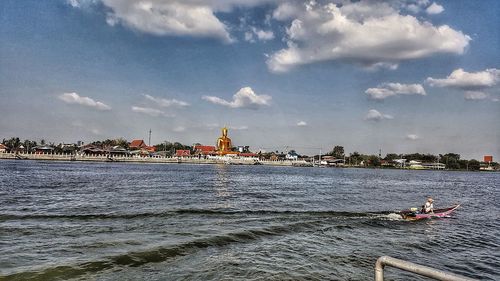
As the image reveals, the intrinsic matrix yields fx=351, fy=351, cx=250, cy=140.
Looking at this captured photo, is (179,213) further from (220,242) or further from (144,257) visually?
(144,257)

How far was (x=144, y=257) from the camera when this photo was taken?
47.8ft

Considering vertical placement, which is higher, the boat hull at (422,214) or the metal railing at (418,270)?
the metal railing at (418,270)

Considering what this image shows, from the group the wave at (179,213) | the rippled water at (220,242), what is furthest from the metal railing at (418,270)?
the wave at (179,213)

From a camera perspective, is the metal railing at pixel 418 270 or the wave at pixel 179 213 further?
the wave at pixel 179 213

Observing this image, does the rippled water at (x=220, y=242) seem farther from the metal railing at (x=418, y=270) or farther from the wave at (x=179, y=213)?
the metal railing at (x=418, y=270)

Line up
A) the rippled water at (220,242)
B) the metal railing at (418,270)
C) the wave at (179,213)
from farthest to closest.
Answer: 1. the wave at (179,213)
2. the rippled water at (220,242)
3. the metal railing at (418,270)

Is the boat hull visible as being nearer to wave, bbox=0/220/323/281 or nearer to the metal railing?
wave, bbox=0/220/323/281

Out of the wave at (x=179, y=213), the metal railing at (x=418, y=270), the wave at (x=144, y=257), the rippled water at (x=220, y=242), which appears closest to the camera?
the metal railing at (x=418, y=270)

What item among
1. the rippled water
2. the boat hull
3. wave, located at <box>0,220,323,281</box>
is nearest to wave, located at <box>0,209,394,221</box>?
the rippled water

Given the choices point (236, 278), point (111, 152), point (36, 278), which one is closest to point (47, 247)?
point (36, 278)

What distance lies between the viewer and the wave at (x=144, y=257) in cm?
1220

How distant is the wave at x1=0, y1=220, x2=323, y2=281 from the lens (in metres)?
12.2

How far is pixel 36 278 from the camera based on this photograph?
1188 centimetres

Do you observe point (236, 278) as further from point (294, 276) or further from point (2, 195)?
point (2, 195)
